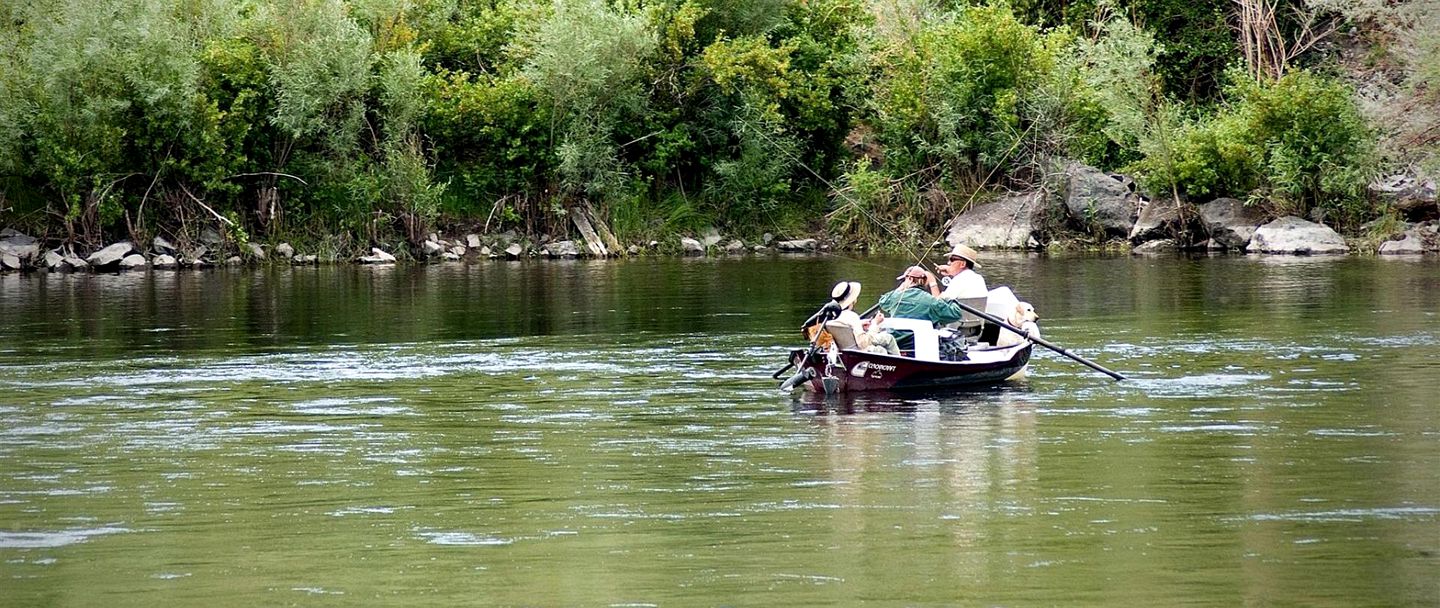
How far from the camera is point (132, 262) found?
56.0 metres

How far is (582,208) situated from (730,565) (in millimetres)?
48583

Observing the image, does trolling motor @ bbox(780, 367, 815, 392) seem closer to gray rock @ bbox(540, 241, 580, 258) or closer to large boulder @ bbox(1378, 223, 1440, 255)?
large boulder @ bbox(1378, 223, 1440, 255)

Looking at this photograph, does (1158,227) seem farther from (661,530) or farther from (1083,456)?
(661,530)

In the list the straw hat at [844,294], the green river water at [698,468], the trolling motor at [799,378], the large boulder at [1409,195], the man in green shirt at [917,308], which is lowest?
the green river water at [698,468]

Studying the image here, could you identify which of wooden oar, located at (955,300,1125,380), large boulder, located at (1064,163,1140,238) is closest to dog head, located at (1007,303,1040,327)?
wooden oar, located at (955,300,1125,380)

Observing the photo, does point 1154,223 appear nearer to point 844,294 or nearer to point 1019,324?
point 1019,324

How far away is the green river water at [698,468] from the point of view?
1339cm

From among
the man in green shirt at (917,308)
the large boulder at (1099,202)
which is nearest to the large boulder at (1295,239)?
the large boulder at (1099,202)

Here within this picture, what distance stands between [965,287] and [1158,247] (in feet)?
109

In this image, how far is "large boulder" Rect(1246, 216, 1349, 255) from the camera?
176 feet

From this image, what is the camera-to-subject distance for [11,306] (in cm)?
4141

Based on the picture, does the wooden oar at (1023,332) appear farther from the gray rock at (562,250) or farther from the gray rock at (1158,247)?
the gray rock at (562,250)

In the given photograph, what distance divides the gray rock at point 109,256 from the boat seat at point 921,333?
37.2 meters

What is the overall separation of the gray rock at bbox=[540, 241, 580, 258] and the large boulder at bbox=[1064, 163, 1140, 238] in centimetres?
1558
